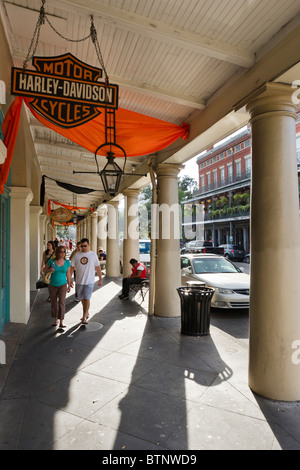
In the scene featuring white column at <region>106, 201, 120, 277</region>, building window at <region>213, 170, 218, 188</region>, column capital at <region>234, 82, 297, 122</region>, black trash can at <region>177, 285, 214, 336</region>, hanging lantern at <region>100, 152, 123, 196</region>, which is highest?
building window at <region>213, 170, 218, 188</region>

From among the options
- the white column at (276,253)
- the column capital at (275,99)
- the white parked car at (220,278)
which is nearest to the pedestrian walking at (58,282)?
the white parked car at (220,278)

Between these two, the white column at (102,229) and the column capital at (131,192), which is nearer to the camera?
the column capital at (131,192)

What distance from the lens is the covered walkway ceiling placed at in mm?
3656

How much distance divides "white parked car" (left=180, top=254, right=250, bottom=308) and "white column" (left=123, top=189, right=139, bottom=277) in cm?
271

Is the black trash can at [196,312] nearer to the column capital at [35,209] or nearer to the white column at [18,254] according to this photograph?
the white column at [18,254]

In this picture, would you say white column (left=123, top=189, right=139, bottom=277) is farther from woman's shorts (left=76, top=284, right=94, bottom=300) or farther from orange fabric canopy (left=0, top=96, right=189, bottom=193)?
orange fabric canopy (left=0, top=96, right=189, bottom=193)

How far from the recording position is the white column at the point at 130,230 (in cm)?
1206

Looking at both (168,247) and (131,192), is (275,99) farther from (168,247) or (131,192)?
(131,192)

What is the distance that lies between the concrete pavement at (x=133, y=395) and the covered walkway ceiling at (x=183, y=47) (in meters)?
3.92

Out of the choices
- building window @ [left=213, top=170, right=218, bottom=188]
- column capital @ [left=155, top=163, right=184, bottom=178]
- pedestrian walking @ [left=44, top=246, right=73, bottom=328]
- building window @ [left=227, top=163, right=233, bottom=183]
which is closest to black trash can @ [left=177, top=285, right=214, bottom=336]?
pedestrian walking @ [left=44, top=246, right=73, bottom=328]

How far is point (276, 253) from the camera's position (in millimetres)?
3857

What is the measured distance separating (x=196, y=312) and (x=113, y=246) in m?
9.21

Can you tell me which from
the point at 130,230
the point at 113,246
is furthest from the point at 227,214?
the point at 130,230
